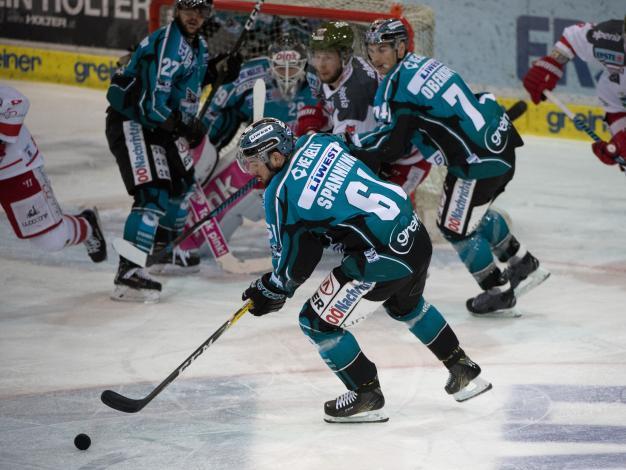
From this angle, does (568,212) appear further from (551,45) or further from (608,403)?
(608,403)

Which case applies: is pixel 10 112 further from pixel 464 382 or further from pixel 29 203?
pixel 464 382

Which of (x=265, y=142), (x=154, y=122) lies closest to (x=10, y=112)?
(x=154, y=122)

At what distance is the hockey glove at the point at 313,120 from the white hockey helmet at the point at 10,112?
4.10 feet

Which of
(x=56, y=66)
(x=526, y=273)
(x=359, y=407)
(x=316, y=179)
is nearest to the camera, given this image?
(x=316, y=179)

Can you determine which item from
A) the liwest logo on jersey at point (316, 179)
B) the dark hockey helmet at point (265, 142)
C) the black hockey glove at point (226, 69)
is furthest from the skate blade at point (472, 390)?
the black hockey glove at point (226, 69)

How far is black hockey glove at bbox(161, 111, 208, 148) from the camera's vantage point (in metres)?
5.20

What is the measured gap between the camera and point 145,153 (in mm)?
5223

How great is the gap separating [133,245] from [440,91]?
1521mm

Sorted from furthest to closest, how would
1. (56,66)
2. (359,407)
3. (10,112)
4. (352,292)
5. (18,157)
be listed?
(56,66) → (18,157) → (10,112) → (359,407) → (352,292)

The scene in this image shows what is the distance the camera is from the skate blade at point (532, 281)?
5094 millimetres

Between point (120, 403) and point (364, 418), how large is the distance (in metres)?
0.76

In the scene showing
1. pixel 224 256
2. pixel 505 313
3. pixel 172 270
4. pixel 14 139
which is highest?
pixel 14 139

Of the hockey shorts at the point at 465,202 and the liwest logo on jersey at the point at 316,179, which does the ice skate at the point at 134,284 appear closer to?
the hockey shorts at the point at 465,202

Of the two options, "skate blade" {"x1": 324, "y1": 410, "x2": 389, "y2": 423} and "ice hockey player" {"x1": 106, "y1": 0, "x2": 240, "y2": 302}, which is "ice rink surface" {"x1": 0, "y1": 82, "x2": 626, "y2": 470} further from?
"ice hockey player" {"x1": 106, "y1": 0, "x2": 240, "y2": 302}
